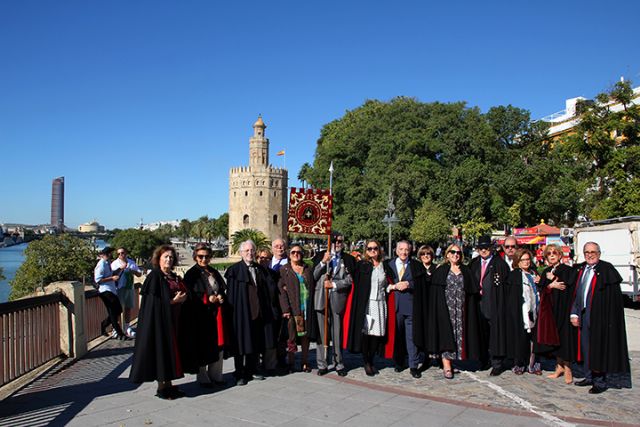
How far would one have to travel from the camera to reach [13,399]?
612 centimetres

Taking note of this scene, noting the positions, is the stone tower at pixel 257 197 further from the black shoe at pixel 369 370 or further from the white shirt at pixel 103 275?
the black shoe at pixel 369 370

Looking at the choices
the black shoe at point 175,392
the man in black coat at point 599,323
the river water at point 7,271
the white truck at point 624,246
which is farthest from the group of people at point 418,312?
the river water at point 7,271

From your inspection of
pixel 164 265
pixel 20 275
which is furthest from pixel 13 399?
pixel 20 275

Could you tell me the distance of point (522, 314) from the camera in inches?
307

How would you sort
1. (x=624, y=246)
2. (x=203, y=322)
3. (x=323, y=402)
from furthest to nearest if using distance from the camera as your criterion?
(x=624, y=246), (x=203, y=322), (x=323, y=402)

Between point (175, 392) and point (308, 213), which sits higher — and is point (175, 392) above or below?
below

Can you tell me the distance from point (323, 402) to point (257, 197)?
73228 millimetres

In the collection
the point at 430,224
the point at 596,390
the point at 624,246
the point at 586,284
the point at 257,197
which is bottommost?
the point at 596,390

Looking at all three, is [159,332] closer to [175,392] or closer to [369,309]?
[175,392]

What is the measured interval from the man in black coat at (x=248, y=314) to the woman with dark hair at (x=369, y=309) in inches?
46.9

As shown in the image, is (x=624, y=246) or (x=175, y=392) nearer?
(x=175, y=392)

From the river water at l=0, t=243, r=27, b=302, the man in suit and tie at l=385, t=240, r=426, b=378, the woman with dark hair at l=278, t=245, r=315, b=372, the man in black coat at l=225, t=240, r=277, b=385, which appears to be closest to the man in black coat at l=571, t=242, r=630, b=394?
the man in suit and tie at l=385, t=240, r=426, b=378

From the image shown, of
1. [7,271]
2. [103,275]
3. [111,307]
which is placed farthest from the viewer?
[7,271]

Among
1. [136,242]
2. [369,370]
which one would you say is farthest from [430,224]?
[136,242]
